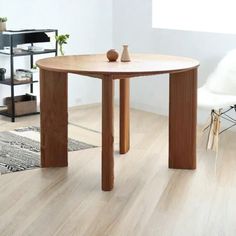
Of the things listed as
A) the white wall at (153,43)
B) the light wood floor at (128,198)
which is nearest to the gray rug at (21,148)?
the light wood floor at (128,198)

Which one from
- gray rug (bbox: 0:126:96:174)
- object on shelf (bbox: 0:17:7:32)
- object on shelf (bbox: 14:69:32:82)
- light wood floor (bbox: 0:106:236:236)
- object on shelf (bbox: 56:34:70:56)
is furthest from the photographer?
object on shelf (bbox: 14:69:32:82)

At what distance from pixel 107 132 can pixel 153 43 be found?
98.6 inches

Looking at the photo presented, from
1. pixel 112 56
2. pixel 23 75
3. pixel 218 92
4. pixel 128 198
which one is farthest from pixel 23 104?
pixel 128 198

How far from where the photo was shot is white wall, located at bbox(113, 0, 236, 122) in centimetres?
557

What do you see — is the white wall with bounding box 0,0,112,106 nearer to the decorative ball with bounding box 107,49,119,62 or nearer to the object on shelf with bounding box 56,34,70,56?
the object on shelf with bounding box 56,34,70,56

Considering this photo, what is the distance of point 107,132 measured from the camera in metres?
3.75

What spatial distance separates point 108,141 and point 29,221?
773 mm

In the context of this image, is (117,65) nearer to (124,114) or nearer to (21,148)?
(124,114)

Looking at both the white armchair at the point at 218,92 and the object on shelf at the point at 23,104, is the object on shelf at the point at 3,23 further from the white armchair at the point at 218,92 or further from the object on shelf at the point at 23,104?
the white armchair at the point at 218,92

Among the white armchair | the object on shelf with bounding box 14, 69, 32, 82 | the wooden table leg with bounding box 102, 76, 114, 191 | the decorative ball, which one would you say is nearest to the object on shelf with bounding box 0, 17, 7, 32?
the object on shelf with bounding box 14, 69, 32, 82

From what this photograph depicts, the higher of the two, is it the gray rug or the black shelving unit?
the black shelving unit

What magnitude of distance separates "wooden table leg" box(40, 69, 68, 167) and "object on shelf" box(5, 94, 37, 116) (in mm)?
1585

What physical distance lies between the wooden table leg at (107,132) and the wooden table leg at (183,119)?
635mm

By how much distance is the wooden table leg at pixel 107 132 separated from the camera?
3.70 meters
